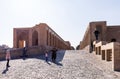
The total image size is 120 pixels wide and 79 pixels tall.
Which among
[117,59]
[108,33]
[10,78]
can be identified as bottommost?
[10,78]

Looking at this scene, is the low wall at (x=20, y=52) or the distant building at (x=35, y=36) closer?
the low wall at (x=20, y=52)

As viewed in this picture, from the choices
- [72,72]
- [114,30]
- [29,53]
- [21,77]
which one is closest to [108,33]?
[114,30]

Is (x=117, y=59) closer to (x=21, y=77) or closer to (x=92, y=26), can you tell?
(x=21, y=77)

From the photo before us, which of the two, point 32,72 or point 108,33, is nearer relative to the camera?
point 32,72

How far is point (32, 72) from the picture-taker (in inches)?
551

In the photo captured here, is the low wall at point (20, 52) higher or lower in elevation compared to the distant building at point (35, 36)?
lower

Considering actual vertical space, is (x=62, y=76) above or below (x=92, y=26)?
below

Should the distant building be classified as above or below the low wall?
above

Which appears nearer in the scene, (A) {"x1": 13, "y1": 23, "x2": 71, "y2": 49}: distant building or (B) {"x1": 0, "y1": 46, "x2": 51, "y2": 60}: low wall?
(B) {"x1": 0, "y1": 46, "x2": 51, "y2": 60}: low wall

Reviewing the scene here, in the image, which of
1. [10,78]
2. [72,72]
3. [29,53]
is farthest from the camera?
[29,53]

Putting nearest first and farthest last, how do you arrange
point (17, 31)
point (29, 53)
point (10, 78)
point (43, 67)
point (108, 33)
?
point (10, 78) → point (43, 67) → point (29, 53) → point (108, 33) → point (17, 31)

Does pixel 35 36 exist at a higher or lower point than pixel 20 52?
higher

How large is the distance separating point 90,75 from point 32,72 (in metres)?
3.53

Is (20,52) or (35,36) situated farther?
(35,36)
